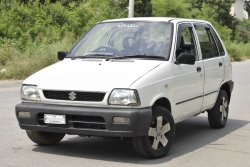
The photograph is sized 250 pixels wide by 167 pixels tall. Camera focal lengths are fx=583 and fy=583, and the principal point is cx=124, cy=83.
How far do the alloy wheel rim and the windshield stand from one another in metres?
0.98

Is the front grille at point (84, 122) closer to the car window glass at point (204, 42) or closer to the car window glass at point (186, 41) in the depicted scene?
the car window glass at point (186, 41)

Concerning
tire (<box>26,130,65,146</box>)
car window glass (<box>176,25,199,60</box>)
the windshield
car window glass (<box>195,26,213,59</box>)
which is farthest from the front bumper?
car window glass (<box>195,26,213,59</box>)

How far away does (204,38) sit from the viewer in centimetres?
920

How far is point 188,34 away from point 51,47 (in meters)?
11.5

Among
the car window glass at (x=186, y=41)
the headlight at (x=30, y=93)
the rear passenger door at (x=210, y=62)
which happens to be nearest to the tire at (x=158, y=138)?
the car window glass at (x=186, y=41)

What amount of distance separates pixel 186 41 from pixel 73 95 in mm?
2331

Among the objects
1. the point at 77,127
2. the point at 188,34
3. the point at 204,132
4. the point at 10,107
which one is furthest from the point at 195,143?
the point at 10,107

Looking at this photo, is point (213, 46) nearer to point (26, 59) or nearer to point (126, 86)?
point (126, 86)

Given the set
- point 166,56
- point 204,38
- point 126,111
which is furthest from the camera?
point 204,38

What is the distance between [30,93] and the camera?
7.12 metres

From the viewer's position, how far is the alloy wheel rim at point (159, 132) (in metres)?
7.03

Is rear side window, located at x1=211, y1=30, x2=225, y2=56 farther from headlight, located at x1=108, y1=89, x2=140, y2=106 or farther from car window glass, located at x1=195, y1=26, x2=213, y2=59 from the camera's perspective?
headlight, located at x1=108, y1=89, x2=140, y2=106

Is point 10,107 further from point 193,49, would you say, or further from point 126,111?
point 126,111

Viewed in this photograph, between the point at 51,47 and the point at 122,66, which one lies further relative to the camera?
the point at 51,47
